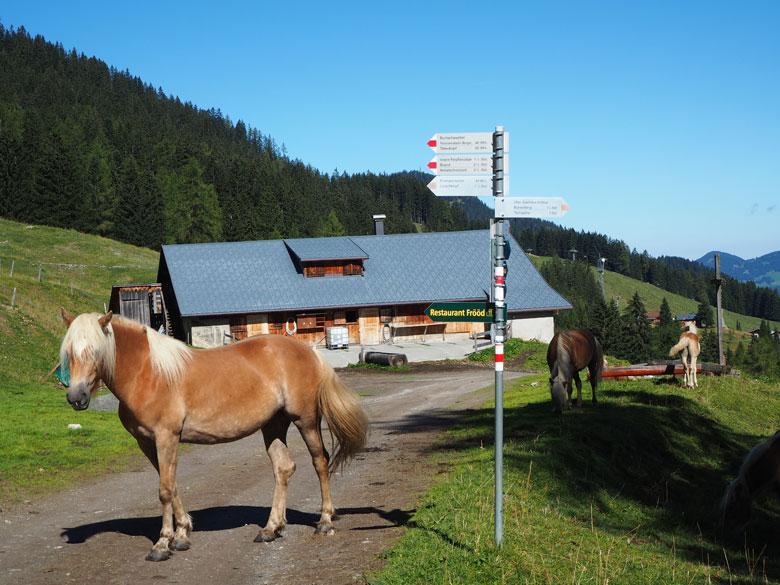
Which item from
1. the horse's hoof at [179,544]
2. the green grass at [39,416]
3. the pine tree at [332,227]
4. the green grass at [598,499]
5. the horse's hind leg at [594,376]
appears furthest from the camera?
the pine tree at [332,227]

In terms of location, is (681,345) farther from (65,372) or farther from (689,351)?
(65,372)

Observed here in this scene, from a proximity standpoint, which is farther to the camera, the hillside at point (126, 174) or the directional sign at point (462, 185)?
the hillside at point (126, 174)

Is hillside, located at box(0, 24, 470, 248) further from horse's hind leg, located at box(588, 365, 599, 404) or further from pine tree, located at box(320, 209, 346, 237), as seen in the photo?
horse's hind leg, located at box(588, 365, 599, 404)

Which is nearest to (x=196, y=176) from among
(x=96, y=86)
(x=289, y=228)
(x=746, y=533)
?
(x=289, y=228)

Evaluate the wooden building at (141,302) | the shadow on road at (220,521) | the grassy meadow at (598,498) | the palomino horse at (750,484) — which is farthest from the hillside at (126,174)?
the shadow on road at (220,521)

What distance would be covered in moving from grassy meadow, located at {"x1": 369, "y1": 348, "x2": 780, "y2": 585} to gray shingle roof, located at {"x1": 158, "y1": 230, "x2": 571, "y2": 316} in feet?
90.3

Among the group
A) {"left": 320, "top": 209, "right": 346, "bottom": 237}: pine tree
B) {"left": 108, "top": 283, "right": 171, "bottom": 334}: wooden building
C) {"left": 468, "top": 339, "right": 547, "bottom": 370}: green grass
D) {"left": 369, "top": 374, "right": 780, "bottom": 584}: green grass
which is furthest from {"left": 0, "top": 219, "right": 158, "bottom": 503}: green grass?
{"left": 320, "top": 209, "right": 346, "bottom": 237}: pine tree

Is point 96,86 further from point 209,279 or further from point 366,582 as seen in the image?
point 366,582

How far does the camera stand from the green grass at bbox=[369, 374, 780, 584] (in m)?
8.09

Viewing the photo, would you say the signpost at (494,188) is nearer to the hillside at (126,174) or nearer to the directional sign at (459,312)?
the directional sign at (459,312)

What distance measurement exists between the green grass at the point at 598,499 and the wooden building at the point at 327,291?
2743cm

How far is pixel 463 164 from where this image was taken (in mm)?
8023

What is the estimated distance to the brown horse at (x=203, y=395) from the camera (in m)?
8.30

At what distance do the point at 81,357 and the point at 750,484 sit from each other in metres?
10.3
